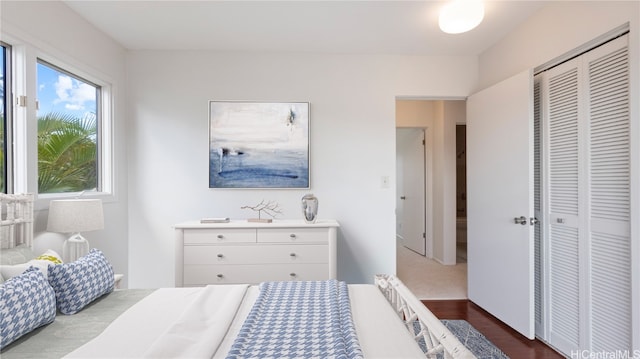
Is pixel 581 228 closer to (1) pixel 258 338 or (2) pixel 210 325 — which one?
(1) pixel 258 338

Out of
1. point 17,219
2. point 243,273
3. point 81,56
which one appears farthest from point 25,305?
point 81,56

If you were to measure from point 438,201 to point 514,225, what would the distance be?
2191 millimetres

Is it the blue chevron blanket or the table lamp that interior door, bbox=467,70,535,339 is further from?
the table lamp

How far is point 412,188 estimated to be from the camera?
548 centimetres

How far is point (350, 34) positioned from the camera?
109 inches

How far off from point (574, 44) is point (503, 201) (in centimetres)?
122

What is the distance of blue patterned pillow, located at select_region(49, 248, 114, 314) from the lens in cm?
146

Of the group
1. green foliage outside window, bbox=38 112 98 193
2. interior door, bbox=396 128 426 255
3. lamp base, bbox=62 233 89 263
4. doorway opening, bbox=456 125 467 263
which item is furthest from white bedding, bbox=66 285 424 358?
doorway opening, bbox=456 125 467 263

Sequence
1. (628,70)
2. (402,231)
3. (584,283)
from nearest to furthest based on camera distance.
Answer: (628,70)
(584,283)
(402,231)

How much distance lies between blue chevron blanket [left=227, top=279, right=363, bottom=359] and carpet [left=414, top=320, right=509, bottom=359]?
110cm

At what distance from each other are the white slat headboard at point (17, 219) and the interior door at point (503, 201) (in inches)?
131

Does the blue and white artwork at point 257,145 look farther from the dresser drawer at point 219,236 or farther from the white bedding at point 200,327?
the white bedding at point 200,327

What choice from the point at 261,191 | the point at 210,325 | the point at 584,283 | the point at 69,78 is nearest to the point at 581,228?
the point at 584,283

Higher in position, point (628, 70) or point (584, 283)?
point (628, 70)
